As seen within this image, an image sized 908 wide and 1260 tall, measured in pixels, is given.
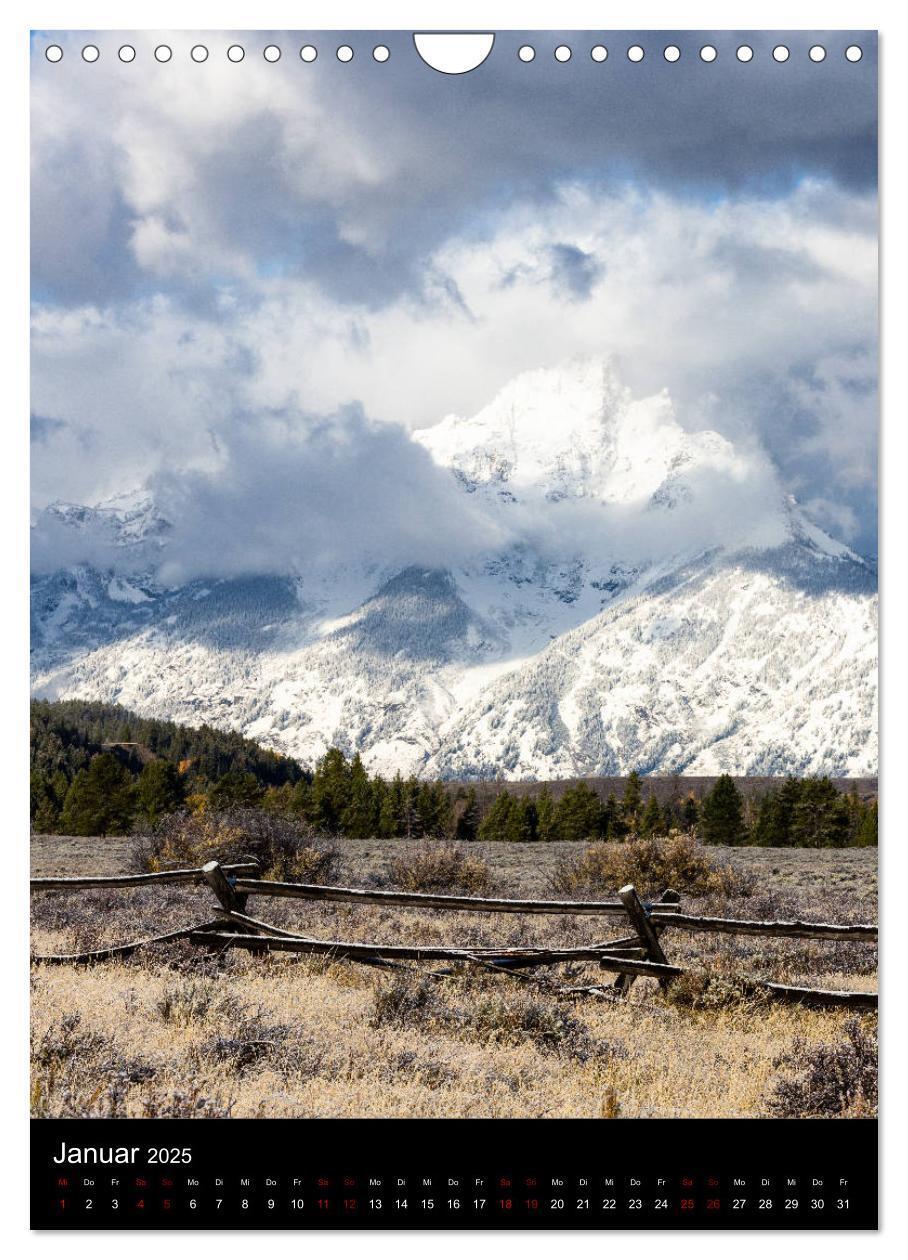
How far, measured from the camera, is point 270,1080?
5.80 m

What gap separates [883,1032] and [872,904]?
43.6 feet

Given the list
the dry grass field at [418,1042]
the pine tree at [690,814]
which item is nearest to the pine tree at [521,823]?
the pine tree at [690,814]

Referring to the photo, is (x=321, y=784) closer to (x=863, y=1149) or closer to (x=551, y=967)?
(x=551, y=967)

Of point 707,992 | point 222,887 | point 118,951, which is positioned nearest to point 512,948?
point 707,992

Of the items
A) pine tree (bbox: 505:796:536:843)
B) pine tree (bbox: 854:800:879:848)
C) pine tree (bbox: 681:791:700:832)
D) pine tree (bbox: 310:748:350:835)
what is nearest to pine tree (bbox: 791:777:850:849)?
pine tree (bbox: 681:791:700:832)

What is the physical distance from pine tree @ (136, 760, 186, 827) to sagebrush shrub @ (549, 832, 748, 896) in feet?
33.0

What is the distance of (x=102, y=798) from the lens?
23.6 m

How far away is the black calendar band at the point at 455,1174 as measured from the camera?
399cm

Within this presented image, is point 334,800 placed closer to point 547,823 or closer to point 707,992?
point 547,823

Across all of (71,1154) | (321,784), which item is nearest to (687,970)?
(71,1154)

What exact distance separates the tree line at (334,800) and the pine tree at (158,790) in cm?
5

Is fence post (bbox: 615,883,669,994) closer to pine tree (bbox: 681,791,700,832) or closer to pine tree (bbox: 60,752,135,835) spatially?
pine tree (bbox: 60,752,135,835)

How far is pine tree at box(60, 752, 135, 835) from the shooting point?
22.5 metres

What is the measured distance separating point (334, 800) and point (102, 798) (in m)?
17.1
